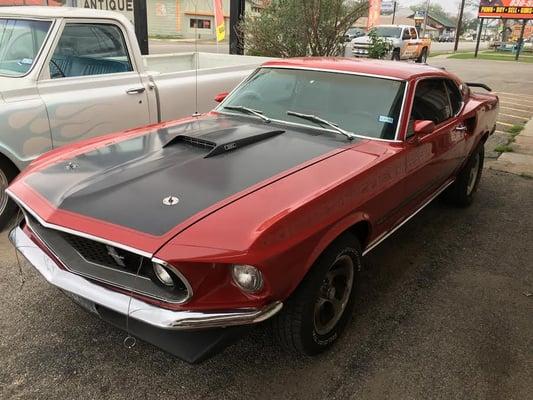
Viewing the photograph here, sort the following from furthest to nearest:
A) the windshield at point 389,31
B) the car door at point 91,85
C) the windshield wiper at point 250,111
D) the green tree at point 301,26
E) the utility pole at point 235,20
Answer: the windshield at point 389,31, the utility pole at point 235,20, the green tree at point 301,26, the car door at point 91,85, the windshield wiper at point 250,111

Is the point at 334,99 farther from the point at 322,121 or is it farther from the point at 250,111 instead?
the point at 250,111

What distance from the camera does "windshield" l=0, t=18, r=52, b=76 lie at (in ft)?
14.8

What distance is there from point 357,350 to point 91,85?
351 cm

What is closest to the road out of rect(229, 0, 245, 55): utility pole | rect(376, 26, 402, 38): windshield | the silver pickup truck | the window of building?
the window of building

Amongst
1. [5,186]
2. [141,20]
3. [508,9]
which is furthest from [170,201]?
[508,9]

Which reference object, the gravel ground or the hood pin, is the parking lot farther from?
the hood pin

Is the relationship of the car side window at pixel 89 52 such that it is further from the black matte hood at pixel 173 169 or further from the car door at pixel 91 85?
the black matte hood at pixel 173 169

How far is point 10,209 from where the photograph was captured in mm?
4293

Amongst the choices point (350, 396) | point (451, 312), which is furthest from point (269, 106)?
point (350, 396)

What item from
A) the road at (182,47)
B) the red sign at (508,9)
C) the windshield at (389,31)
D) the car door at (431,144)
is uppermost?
the red sign at (508,9)

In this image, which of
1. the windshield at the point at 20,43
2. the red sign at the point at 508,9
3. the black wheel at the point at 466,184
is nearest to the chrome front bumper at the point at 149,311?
the windshield at the point at 20,43

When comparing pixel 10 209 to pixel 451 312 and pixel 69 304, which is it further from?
pixel 451 312

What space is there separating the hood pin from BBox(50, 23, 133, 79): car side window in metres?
2.73

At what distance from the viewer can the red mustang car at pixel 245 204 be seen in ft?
7.36
